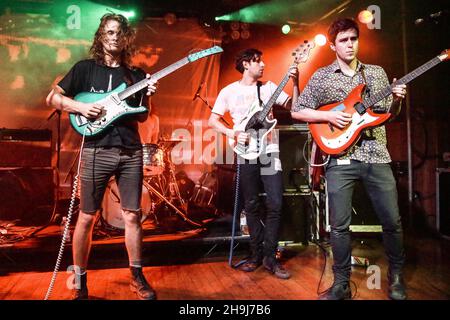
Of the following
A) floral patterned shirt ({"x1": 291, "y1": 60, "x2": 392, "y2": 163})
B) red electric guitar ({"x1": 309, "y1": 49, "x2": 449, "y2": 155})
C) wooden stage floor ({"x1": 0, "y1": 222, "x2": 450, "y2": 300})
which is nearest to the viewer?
red electric guitar ({"x1": 309, "y1": 49, "x2": 449, "y2": 155})

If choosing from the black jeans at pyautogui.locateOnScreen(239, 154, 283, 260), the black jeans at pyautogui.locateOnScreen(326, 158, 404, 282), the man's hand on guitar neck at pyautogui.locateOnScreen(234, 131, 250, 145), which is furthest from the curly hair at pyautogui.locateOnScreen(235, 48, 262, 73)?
the black jeans at pyautogui.locateOnScreen(326, 158, 404, 282)

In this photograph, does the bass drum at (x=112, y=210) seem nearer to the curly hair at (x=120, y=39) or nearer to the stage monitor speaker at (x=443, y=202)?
the curly hair at (x=120, y=39)

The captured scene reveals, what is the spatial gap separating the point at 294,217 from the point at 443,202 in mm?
2458

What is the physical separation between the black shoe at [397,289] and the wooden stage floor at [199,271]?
95 mm

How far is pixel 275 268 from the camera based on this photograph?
373 cm

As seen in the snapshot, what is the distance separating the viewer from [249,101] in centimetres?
396

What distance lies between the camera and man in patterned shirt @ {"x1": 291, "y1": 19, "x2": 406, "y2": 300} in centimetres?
289

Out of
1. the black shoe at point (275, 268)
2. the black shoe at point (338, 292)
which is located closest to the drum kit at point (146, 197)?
the black shoe at point (275, 268)

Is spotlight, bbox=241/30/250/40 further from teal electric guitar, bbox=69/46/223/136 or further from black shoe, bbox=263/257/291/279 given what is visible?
black shoe, bbox=263/257/291/279

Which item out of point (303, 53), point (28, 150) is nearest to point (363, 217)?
point (303, 53)

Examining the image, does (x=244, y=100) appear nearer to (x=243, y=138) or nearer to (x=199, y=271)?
(x=243, y=138)

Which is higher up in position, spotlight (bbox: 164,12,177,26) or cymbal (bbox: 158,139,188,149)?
spotlight (bbox: 164,12,177,26)

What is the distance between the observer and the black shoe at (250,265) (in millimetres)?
3889

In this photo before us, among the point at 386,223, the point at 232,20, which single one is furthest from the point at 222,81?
the point at 386,223
